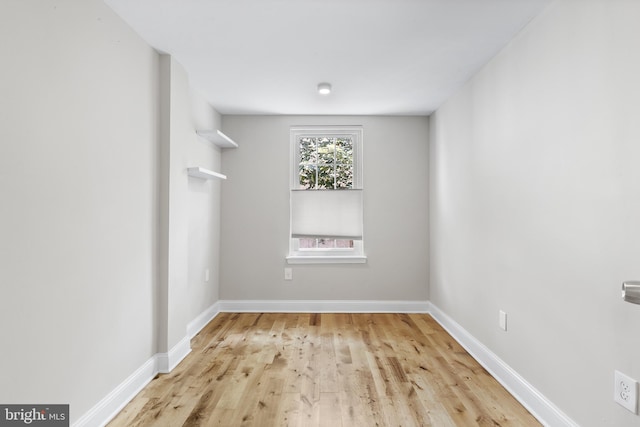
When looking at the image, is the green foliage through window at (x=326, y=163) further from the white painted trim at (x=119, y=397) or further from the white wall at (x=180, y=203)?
the white painted trim at (x=119, y=397)

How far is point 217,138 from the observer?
138 inches

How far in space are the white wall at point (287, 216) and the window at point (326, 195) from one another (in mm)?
97

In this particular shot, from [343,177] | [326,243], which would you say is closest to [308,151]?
[343,177]

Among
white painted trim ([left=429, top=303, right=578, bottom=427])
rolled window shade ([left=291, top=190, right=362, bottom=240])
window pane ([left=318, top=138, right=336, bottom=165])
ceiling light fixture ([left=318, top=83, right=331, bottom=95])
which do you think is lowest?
white painted trim ([left=429, top=303, right=578, bottom=427])

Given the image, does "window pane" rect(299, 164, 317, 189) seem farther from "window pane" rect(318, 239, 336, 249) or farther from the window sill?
the window sill

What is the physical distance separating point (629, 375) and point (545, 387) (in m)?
0.60

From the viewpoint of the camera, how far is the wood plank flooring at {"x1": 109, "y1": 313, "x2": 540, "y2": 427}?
1976 mm

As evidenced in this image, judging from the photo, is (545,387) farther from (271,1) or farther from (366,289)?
(271,1)

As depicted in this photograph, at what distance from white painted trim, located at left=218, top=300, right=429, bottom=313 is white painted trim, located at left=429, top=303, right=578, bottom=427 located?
0.78m

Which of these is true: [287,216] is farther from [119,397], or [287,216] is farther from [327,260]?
[119,397]

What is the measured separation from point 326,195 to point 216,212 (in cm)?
126

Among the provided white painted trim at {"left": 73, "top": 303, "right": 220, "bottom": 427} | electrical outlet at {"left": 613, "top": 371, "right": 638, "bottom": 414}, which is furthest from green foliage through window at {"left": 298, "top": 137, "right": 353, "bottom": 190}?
electrical outlet at {"left": 613, "top": 371, "right": 638, "bottom": 414}

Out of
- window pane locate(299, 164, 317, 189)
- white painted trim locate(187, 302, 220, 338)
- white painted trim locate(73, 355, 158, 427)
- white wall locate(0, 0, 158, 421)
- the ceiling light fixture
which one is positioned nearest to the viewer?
white wall locate(0, 0, 158, 421)

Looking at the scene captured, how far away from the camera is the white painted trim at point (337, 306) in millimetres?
4102
